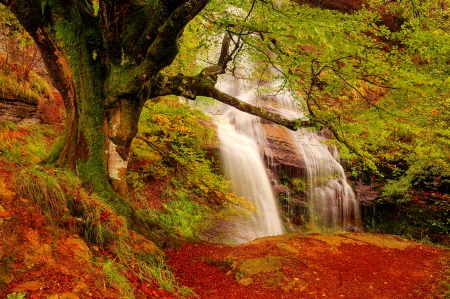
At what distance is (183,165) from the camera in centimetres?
676

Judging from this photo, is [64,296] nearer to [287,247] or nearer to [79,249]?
[79,249]

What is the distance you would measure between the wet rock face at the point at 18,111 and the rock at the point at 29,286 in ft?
23.6

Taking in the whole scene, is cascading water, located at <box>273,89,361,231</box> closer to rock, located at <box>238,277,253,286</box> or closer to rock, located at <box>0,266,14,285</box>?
rock, located at <box>238,277,253,286</box>

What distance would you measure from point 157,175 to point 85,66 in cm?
552

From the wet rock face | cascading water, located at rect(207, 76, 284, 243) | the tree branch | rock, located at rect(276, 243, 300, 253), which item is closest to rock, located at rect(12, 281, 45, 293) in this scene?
the tree branch

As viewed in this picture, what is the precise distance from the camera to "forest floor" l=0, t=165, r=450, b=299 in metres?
2.29

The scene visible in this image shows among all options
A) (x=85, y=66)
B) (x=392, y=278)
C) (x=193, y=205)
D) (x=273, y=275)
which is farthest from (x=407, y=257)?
(x=85, y=66)

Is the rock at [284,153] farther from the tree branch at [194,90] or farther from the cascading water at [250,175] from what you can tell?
the tree branch at [194,90]

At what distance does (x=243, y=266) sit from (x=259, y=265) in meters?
0.26

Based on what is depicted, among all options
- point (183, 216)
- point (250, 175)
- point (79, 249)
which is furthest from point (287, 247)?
point (250, 175)

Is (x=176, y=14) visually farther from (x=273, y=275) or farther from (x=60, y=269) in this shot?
(x=273, y=275)

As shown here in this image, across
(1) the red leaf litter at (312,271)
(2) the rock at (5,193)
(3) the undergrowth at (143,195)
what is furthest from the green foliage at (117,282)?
(1) the red leaf litter at (312,271)

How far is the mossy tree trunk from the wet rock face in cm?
430

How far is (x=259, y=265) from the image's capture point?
4.68 meters
